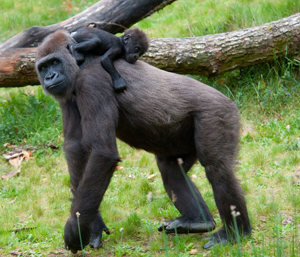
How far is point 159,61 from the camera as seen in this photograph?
22.1ft

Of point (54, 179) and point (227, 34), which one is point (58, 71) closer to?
point (54, 179)

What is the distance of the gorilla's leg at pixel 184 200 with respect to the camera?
14.6 ft

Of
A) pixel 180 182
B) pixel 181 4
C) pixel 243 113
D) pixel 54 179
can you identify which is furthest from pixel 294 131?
pixel 181 4

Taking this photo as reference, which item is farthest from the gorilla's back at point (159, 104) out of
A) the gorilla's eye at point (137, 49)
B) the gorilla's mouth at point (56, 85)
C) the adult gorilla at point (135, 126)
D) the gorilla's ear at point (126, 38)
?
the gorilla's mouth at point (56, 85)

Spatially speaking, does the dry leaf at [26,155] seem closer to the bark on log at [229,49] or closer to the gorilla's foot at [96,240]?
the bark on log at [229,49]

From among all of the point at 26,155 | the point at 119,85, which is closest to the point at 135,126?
the point at 119,85

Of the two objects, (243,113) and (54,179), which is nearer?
(54,179)

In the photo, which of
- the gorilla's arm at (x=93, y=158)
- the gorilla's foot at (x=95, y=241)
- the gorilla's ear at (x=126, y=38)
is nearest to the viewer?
the gorilla's arm at (x=93, y=158)

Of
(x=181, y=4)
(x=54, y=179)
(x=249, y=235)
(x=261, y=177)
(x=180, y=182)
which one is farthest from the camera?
(x=181, y=4)

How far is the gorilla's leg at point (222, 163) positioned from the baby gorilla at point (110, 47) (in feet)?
2.68

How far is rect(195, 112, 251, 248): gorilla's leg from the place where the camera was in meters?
4.08

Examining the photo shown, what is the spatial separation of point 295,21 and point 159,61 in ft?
6.59

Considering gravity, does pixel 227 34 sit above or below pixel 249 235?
above

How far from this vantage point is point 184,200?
15.1 ft
